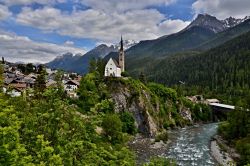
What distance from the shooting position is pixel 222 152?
71.1 m

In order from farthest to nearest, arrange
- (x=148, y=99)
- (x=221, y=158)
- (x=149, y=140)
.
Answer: (x=148, y=99), (x=149, y=140), (x=221, y=158)

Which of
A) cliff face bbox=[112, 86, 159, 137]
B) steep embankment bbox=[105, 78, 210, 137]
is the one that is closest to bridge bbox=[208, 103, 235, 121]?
steep embankment bbox=[105, 78, 210, 137]

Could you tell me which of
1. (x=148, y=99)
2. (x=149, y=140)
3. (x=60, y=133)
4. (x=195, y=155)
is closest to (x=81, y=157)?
(x=60, y=133)

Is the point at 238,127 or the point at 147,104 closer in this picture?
the point at 238,127

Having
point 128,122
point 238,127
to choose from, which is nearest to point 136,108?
point 128,122

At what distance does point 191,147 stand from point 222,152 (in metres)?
6.79

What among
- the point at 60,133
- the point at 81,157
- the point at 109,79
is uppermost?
the point at 109,79

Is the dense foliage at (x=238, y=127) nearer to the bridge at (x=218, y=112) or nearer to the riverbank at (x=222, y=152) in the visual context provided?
the riverbank at (x=222, y=152)

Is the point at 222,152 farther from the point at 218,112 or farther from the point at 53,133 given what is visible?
the point at 218,112

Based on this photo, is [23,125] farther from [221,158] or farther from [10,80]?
[10,80]

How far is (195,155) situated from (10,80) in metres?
63.0

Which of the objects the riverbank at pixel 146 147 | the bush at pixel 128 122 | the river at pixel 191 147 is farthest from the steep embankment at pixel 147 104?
the riverbank at pixel 146 147

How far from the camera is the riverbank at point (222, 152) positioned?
63094mm

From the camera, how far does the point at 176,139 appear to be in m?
86.1
